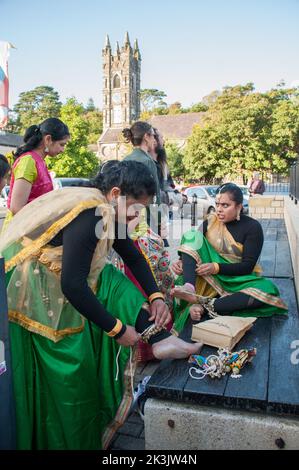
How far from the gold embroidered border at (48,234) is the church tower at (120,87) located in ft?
247

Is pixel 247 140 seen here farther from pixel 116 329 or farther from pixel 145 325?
pixel 116 329

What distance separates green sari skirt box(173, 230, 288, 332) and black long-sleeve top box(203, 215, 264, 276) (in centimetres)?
6

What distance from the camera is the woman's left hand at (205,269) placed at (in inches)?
119

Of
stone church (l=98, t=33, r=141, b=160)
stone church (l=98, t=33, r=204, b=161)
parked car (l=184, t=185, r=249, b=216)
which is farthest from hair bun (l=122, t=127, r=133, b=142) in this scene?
stone church (l=98, t=33, r=141, b=160)

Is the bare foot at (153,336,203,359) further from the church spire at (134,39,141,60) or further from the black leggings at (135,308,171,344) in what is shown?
the church spire at (134,39,141,60)

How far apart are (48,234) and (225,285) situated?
1.61 metres

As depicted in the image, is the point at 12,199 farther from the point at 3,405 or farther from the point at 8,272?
the point at 3,405

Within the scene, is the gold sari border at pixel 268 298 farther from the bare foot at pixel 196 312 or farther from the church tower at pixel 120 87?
the church tower at pixel 120 87

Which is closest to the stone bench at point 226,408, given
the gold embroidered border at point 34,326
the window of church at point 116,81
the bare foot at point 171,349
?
the bare foot at point 171,349

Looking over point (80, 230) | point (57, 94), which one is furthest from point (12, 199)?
point (57, 94)

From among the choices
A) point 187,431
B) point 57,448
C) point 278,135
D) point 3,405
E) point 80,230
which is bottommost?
point 57,448

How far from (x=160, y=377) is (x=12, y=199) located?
1.73 m

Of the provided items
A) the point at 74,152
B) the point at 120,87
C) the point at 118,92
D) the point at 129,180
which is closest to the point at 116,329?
the point at 129,180
